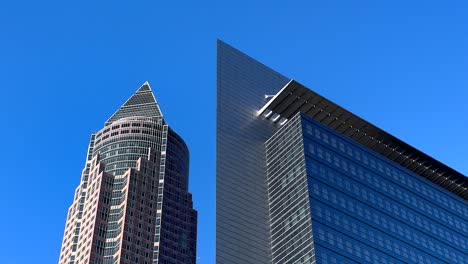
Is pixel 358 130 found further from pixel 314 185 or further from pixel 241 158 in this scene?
pixel 241 158

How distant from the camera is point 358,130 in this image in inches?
6004

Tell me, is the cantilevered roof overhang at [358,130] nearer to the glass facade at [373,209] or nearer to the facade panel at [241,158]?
the glass facade at [373,209]

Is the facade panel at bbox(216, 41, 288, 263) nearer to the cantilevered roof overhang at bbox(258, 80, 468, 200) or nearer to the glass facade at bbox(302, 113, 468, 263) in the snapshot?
the cantilevered roof overhang at bbox(258, 80, 468, 200)

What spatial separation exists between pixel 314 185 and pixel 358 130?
32.7 metres

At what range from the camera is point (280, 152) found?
135750 millimetres

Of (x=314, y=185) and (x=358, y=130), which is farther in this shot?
(x=358, y=130)

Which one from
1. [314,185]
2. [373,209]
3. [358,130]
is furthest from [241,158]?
[358,130]

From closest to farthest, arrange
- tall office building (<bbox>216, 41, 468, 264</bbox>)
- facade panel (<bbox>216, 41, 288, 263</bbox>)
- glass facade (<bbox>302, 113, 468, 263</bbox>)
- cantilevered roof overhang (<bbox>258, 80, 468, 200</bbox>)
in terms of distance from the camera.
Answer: facade panel (<bbox>216, 41, 288, 263</bbox>) → tall office building (<bbox>216, 41, 468, 264</bbox>) → glass facade (<bbox>302, 113, 468, 263</bbox>) → cantilevered roof overhang (<bbox>258, 80, 468, 200</bbox>)

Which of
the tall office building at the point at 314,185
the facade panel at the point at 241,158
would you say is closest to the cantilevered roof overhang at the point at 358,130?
the tall office building at the point at 314,185

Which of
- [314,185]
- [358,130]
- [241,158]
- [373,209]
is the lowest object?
[314,185]

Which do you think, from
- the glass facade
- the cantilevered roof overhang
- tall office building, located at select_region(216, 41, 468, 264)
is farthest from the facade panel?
the glass facade

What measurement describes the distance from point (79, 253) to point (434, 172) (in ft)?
338

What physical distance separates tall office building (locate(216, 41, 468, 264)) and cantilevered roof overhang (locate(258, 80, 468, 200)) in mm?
232

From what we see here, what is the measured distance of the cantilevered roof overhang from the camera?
14400 centimetres
